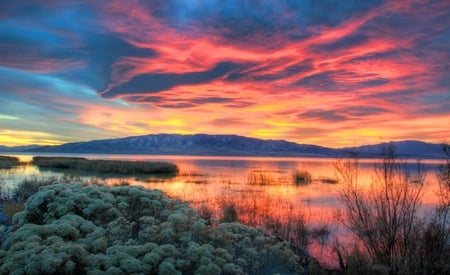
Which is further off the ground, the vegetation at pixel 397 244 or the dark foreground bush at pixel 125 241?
the dark foreground bush at pixel 125 241

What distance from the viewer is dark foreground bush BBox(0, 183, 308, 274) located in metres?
5.41

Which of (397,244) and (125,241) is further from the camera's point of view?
(397,244)

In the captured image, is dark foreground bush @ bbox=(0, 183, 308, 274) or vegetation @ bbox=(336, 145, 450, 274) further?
vegetation @ bbox=(336, 145, 450, 274)

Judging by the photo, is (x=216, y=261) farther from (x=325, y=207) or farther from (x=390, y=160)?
(x=325, y=207)

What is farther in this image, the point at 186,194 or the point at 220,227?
the point at 186,194

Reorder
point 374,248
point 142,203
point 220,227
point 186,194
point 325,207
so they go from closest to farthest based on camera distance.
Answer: point 220,227 < point 142,203 < point 374,248 < point 325,207 < point 186,194

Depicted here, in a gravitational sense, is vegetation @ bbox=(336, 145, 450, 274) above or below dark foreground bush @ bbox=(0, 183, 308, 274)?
below

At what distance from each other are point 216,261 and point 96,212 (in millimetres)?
3034

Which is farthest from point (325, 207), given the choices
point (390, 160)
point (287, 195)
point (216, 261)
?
point (216, 261)

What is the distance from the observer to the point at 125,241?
675 cm

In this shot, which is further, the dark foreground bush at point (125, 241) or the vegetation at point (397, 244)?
the vegetation at point (397, 244)

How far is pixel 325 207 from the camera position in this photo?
21438 millimetres

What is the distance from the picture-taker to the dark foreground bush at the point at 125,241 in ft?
17.7

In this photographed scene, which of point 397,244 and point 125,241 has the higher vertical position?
point 125,241
